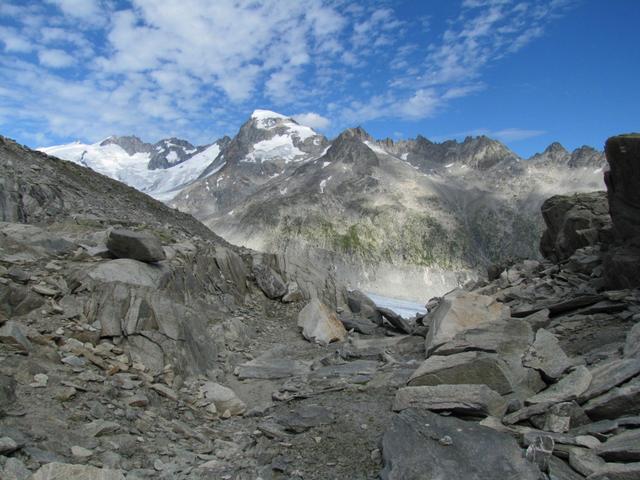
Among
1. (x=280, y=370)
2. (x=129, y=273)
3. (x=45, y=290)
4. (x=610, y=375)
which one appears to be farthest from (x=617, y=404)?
(x=129, y=273)

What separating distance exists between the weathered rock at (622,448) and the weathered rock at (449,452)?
1.17m

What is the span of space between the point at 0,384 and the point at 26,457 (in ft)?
7.04

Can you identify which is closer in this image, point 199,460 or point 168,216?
point 199,460

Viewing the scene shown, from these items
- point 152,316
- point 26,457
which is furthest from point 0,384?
point 152,316

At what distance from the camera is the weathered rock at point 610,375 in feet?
31.4

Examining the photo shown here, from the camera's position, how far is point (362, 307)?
30.5 meters

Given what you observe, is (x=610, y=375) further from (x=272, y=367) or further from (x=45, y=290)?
(x=45, y=290)

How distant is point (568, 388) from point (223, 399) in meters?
9.46

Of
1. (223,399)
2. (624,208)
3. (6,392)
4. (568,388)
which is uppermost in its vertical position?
(624,208)

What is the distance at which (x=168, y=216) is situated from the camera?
36.2 metres

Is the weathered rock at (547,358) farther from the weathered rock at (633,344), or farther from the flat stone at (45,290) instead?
the flat stone at (45,290)

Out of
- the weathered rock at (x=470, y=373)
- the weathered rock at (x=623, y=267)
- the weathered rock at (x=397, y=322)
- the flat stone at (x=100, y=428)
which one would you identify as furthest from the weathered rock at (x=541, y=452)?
the weathered rock at (x=397, y=322)

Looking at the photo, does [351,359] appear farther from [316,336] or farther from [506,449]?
[506,449]

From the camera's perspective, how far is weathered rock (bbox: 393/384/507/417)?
9805 millimetres
